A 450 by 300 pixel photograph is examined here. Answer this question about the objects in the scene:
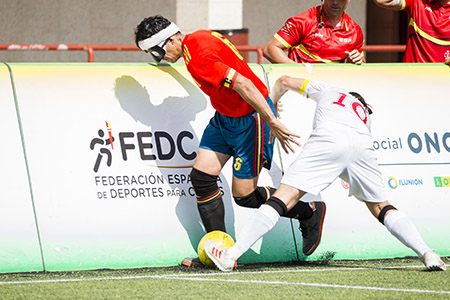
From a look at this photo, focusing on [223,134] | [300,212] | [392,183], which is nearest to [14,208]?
[223,134]

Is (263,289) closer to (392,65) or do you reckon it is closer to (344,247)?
(344,247)

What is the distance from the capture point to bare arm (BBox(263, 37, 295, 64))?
8.01 metres

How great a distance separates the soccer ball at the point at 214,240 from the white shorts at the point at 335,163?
711mm

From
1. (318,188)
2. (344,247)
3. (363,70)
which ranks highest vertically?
(363,70)

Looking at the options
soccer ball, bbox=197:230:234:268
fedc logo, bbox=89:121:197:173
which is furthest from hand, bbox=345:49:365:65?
soccer ball, bbox=197:230:234:268

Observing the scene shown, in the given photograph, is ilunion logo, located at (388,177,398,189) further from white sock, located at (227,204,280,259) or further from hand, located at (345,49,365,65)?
white sock, located at (227,204,280,259)

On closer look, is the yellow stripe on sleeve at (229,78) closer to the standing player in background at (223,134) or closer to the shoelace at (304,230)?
the standing player in background at (223,134)

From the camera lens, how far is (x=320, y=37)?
8.19 meters

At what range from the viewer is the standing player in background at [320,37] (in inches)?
322

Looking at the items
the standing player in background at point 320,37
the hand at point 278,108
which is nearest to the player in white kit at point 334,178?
the hand at point 278,108

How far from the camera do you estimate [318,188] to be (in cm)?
622

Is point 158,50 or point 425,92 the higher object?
point 158,50

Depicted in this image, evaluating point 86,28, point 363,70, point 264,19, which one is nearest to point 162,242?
point 363,70

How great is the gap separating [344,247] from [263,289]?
1859 mm
